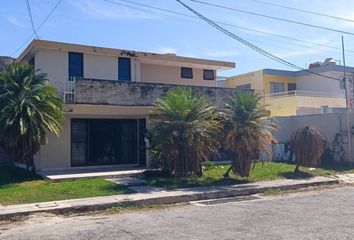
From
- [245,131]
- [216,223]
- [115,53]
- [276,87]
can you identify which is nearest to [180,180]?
[245,131]

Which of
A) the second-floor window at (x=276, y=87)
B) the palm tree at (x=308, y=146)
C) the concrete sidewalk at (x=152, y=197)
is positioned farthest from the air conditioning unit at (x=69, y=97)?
the second-floor window at (x=276, y=87)

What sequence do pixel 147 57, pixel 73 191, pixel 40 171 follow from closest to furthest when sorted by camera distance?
pixel 73 191 → pixel 40 171 → pixel 147 57

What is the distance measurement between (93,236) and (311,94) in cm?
2706

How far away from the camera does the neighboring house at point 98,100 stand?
63.8 ft

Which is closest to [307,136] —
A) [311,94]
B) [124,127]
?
[124,127]

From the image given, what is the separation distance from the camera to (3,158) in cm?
2144

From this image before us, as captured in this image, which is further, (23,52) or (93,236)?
(23,52)

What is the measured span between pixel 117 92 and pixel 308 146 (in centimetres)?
824

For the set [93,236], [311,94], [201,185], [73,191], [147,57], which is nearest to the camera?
[93,236]

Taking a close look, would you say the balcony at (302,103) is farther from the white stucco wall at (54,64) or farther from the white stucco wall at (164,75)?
the white stucco wall at (54,64)

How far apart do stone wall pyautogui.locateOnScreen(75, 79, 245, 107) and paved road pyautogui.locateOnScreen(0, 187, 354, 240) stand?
8.49m

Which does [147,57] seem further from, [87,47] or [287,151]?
[287,151]

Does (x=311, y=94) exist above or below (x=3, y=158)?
above

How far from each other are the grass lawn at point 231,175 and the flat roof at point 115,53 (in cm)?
703
